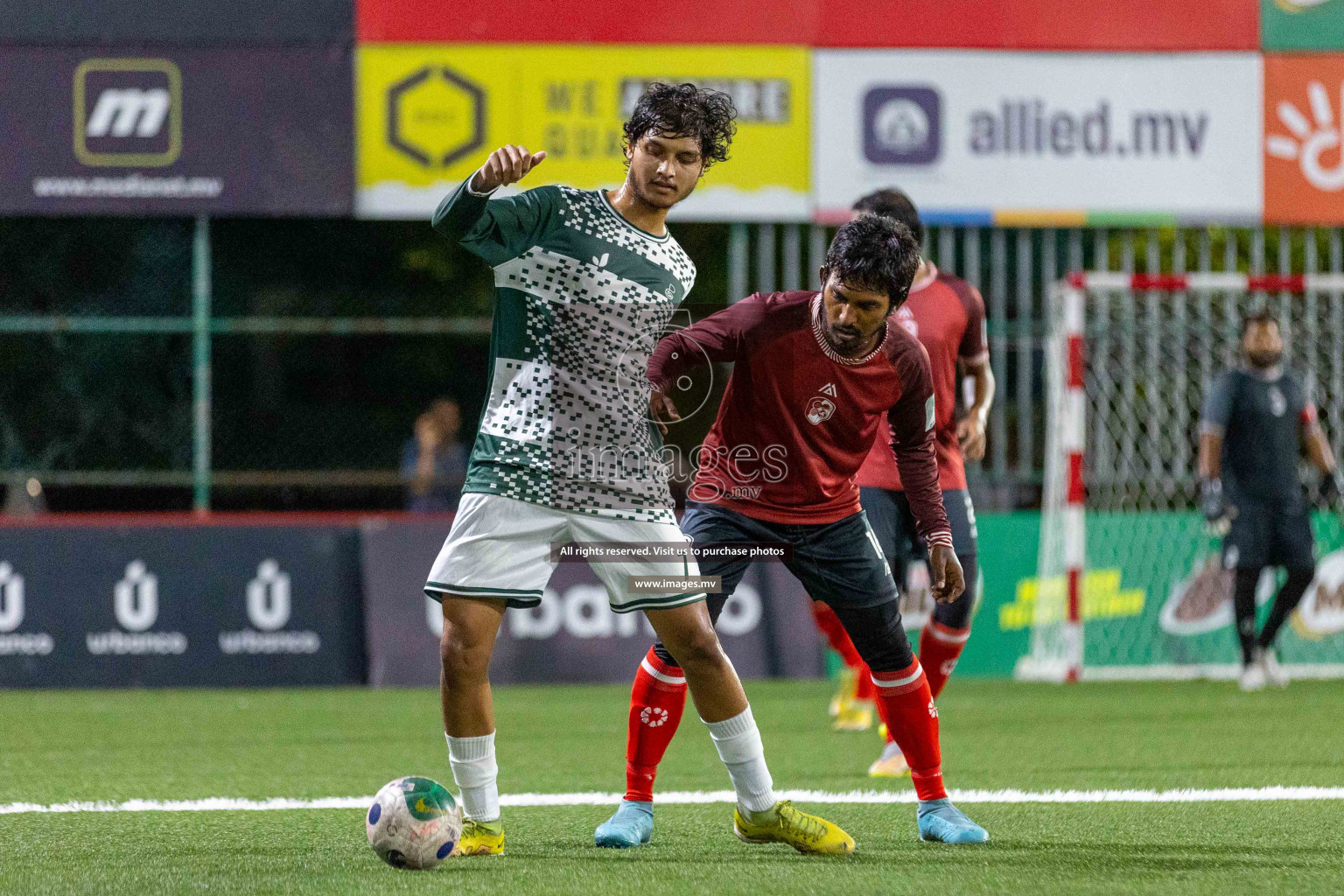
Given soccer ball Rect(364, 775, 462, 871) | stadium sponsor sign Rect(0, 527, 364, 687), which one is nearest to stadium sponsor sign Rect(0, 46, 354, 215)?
stadium sponsor sign Rect(0, 527, 364, 687)

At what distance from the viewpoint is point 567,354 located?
4.87 meters

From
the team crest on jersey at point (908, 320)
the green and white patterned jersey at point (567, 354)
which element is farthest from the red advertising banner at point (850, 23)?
the green and white patterned jersey at point (567, 354)

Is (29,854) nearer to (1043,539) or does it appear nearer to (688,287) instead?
(688,287)

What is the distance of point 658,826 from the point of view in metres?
5.61

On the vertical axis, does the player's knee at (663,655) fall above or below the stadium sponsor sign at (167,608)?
above

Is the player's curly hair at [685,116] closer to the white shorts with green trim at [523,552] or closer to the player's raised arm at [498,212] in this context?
the player's raised arm at [498,212]

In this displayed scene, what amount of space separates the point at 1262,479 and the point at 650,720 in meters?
6.80

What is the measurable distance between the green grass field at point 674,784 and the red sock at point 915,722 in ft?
0.57

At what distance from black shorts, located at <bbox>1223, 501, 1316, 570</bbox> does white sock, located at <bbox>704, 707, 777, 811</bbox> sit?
6669 mm

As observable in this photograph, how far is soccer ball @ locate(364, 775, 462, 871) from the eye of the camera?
4711 mm

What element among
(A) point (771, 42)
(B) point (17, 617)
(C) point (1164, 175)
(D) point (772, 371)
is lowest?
(B) point (17, 617)

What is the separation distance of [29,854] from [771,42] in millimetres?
8442

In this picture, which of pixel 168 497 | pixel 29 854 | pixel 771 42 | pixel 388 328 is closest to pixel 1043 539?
pixel 771 42

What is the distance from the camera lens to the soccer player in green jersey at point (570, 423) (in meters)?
4.82
